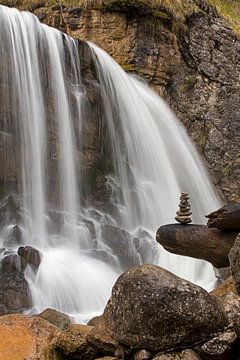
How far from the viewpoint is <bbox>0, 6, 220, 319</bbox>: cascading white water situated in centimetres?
1105

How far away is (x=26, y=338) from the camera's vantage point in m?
5.37

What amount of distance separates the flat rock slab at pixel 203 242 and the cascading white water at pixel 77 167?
487 centimetres

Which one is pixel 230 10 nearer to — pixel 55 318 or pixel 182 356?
pixel 55 318

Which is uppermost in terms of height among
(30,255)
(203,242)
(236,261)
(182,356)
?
(236,261)

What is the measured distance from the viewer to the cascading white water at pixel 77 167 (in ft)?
36.2

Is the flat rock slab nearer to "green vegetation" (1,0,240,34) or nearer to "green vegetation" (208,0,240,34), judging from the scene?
"green vegetation" (1,0,240,34)

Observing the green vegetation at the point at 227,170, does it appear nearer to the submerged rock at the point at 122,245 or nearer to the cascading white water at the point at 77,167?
the cascading white water at the point at 77,167

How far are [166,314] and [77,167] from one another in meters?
11.0

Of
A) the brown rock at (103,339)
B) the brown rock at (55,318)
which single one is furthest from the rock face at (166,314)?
the brown rock at (55,318)

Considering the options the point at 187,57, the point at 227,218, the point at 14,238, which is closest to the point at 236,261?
the point at 227,218

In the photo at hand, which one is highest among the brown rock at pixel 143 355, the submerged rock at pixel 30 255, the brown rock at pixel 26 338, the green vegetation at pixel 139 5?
the green vegetation at pixel 139 5

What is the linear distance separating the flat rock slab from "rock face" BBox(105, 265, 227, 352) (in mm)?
983

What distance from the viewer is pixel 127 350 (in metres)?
4.47

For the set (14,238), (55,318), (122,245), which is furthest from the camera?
(122,245)
